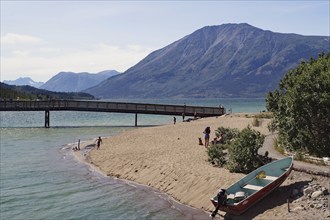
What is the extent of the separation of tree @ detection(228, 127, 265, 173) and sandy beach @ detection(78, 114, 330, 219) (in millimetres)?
756

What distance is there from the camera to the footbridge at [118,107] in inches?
2660

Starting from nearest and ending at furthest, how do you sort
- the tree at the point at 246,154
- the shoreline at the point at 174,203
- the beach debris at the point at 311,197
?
the beach debris at the point at 311,197, the shoreline at the point at 174,203, the tree at the point at 246,154

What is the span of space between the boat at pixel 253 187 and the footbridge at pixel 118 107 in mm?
43878

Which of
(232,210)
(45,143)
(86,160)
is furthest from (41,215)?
(45,143)

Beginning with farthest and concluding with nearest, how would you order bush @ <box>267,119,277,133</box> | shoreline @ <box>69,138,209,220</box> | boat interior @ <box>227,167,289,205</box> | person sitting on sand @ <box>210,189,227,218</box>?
bush @ <box>267,119,277,133</box>
shoreline @ <box>69,138,209,220</box>
boat interior @ <box>227,167,289,205</box>
person sitting on sand @ <box>210,189,227,218</box>

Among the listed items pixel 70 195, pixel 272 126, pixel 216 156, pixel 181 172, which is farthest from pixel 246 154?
pixel 272 126

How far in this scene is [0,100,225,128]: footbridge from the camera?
67562 mm

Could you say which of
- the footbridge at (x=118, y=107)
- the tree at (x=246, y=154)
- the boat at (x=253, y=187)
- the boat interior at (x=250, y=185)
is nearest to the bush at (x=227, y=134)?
the tree at (x=246, y=154)

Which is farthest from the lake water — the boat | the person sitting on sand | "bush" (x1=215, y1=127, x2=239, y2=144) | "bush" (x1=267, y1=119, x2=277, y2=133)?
"bush" (x1=215, y1=127, x2=239, y2=144)

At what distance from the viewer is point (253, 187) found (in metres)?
19.3

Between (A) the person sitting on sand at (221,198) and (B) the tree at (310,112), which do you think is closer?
(A) the person sitting on sand at (221,198)

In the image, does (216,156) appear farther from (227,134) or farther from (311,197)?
(311,197)

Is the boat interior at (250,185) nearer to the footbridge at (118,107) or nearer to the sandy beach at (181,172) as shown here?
the sandy beach at (181,172)

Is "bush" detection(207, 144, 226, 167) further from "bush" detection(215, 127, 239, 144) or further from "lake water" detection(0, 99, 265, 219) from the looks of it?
"bush" detection(215, 127, 239, 144)
